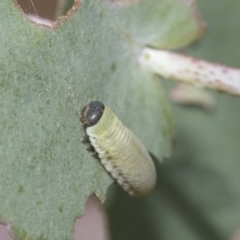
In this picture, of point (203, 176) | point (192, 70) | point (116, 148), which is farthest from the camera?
point (203, 176)

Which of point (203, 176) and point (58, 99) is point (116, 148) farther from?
point (203, 176)

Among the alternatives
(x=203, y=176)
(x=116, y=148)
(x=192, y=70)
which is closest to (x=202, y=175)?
(x=203, y=176)

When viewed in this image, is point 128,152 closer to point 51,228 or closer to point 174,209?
point 51,228

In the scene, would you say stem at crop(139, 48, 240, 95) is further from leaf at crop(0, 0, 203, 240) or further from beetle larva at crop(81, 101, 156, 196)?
beetle larva at crop(81, 101, 156, 196)

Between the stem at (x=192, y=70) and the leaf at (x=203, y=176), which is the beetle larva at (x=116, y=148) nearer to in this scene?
the stem at (x=192, y=70)

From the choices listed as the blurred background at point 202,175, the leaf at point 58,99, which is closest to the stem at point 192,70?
the leaf at point 58,99

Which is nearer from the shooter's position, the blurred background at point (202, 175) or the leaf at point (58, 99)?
the leaf at point (58, 99)

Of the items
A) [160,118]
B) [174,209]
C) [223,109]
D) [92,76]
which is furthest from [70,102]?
[223,109]
